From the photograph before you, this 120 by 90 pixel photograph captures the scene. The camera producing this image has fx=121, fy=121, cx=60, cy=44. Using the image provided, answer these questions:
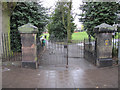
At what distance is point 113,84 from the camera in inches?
175

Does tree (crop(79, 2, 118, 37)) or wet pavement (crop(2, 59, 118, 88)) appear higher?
tree (crop(79, 2, 118, 37))

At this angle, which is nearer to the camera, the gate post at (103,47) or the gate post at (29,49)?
the gate post at (29,49)

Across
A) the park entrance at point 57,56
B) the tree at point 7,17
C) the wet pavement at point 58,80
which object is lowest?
the wet pavement at point 58,80

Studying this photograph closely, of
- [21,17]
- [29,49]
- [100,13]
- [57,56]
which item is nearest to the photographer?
[29,49]

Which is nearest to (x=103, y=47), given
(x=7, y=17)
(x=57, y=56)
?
(x=57, y=56)

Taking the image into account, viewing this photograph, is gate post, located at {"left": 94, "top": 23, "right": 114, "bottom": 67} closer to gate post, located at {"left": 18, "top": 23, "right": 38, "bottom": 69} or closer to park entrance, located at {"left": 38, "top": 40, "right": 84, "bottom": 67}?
park entrance, located at {"left": 38, "top": 40, "right": 84, "bottom": 67}

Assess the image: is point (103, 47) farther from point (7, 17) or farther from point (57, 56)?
point (7, 17)

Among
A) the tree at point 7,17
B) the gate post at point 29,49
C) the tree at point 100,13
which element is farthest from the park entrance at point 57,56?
the tree at point 7,17

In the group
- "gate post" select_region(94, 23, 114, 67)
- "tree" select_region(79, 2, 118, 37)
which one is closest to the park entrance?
"gate post" select_region(94, 23, 114, 67)

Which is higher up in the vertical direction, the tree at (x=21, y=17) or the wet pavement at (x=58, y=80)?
the tree at (x=21, y=17)

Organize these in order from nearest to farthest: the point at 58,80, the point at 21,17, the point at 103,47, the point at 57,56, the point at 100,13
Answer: the point at 58,80
the point at 103,47
the point at 100,13
the point at 57,56
the point at 21,17

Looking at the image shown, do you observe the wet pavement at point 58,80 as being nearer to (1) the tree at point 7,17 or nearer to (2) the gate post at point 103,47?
(2) the gate post at point 103,47

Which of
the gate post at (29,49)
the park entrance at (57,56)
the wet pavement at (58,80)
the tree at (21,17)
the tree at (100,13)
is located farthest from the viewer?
the tree at (21,17)

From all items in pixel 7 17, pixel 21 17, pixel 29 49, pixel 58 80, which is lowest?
pixel 58 80
